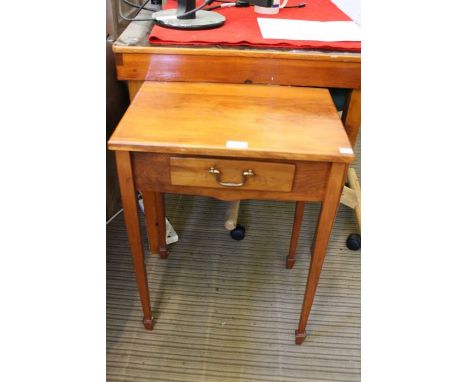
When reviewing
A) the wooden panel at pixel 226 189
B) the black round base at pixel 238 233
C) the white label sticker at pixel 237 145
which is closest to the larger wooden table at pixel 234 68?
the wooden panel at pixel 226 189

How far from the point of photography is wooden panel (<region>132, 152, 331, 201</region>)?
0.75 m

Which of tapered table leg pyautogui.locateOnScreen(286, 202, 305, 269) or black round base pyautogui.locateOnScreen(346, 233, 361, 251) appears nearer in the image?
tapered table leg pyautogui.locateOnScreen(286, 202, 305, 269)

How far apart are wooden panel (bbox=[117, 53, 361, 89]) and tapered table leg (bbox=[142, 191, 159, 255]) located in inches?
14.5

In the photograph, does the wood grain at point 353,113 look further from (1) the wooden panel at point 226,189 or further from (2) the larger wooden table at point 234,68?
(1) the wooden panel at point 226,189

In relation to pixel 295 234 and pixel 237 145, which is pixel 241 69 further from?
pixel 295 234

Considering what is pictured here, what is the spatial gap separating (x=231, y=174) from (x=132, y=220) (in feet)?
0.89

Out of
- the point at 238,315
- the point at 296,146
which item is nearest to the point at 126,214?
the point at 296,146

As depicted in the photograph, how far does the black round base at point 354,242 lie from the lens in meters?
1.41

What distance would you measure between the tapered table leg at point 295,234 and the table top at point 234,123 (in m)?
0.40

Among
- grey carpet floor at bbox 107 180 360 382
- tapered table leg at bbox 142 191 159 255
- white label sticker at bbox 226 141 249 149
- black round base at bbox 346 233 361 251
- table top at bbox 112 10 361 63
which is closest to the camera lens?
white label sticker at bbox 226 141 249 149

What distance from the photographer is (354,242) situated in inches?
55.5

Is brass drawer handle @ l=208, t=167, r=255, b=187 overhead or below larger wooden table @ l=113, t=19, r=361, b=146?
below

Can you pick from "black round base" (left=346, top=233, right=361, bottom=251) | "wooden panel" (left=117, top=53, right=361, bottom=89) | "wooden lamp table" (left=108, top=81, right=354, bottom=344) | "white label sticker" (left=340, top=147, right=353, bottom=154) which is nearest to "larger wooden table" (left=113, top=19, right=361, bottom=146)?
"wooden panel" (left=117, top=53, right=361, bottom=89)

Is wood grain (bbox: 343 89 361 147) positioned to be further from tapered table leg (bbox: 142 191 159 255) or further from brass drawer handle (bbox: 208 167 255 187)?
tapered table leg (bbox: 142 191 159 255)
